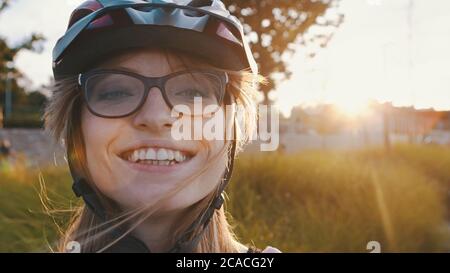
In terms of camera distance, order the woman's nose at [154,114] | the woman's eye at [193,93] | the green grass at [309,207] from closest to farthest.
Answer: the woman's nose at [154,114] → the woman's eye at [193,93] → the green grass at [309,207]

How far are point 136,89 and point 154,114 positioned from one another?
94 mm

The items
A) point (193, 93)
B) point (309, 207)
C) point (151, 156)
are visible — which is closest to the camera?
point (151, 156)

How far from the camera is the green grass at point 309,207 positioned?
3.58 meters

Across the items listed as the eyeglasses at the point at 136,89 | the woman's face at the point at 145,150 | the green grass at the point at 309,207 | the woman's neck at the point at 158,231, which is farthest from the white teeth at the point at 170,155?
the green grass at the point at 309,207

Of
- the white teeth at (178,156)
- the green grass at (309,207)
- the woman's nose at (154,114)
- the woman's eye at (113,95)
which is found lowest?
the green grass at (309,207)

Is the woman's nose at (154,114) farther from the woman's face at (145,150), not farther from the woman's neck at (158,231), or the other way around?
the woman's neck at (158,231)

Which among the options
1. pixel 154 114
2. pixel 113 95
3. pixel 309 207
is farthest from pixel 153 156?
pixel 309 207

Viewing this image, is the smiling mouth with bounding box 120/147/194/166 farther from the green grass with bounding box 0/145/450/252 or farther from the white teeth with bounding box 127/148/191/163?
the green grass with bounding box 0/145/450/252

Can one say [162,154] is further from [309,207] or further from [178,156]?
[309,207]

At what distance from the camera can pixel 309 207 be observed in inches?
165

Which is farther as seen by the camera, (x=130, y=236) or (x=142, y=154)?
(x=130, y=236)

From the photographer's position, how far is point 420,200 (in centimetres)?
525

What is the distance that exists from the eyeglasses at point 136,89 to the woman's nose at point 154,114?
1 centimetres
